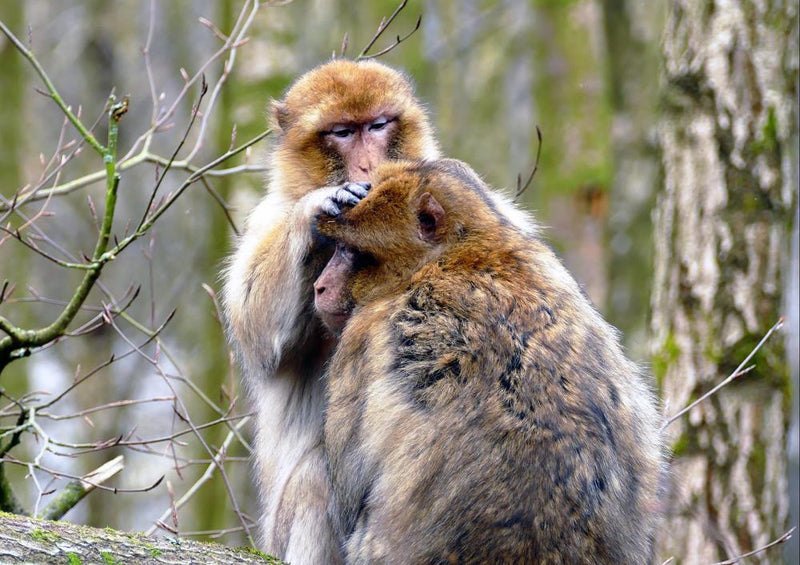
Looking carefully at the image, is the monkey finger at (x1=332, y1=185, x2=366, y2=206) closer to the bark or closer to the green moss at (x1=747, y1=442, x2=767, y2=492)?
the bark

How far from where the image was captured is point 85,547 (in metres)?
3.01

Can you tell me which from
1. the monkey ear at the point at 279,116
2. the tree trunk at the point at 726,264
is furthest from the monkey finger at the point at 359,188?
the tree trunk at the point at 726,264

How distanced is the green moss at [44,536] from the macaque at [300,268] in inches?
40.9

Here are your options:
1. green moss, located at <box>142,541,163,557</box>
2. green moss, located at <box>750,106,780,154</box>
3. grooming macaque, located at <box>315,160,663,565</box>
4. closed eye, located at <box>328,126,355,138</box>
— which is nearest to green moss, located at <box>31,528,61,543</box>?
green moss, located at <box>142,541,163,557</box>

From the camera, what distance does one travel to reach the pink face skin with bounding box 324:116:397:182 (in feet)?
15.1

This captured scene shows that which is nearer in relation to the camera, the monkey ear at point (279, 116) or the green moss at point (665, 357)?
the monkey ear at point (279, 116)

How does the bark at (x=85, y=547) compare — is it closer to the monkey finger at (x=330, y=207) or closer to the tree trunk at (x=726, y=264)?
the monkey finger at (x=330, y=207)

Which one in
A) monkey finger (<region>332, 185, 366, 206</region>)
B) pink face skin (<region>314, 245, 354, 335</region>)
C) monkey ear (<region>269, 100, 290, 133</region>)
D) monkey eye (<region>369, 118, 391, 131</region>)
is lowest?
pink face skin (<region>314, 245, 354, 335</region>)

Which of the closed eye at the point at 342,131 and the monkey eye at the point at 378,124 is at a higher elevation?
the monkey eye at the point at 378,124

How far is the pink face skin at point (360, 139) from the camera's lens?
4.60 metres

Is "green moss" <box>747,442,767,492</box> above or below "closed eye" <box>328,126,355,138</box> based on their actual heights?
below

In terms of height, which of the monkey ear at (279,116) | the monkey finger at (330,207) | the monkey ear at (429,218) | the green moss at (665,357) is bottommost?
the green moss at (665,357)

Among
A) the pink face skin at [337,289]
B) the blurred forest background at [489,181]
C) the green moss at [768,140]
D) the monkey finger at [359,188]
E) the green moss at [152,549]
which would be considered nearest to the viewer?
the green moss at [152,549]

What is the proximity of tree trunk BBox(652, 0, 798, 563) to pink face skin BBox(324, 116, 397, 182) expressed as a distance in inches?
92.4
